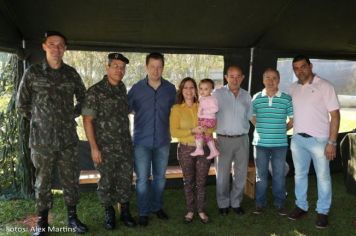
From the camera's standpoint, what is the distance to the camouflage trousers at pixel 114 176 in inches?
150

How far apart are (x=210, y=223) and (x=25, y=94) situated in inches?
96.0

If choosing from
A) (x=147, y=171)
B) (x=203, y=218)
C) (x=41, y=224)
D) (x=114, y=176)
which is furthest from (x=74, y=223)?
(x=203, y=218)

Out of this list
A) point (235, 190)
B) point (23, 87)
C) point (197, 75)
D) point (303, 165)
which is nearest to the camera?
point (23, 87)

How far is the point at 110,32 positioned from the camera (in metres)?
4.59

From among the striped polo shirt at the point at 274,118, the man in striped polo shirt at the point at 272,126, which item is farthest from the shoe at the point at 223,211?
the striped polo shirt at the point at 274,118

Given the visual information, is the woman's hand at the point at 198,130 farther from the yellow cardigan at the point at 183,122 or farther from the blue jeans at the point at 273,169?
the blue jeans at the point at 273,169

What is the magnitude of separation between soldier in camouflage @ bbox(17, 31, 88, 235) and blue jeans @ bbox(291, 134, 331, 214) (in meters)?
2.44

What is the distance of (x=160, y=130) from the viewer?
13.1 feet

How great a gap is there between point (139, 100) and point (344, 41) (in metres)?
3.32

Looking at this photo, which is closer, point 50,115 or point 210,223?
point 50,115

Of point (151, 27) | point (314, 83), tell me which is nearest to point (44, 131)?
point (151, 27)

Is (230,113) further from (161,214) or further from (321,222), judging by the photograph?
(321,222)

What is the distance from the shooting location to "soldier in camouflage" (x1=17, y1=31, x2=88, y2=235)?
358 cm

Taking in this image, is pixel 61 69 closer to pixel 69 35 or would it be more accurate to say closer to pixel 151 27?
pixel 69 35
